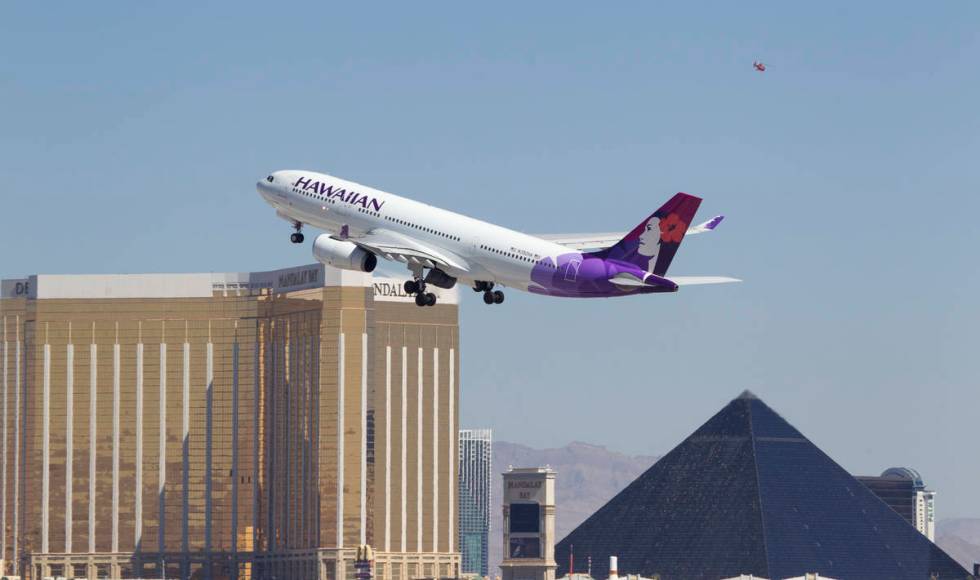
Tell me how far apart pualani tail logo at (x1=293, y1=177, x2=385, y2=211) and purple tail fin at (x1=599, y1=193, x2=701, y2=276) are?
2313 cm

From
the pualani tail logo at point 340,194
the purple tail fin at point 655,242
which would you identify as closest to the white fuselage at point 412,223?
the pualani tail logo at point 340,194

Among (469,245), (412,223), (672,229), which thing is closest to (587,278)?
(672,229)

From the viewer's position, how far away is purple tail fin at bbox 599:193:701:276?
Answer: 159375 mm

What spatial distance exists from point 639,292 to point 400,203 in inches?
1002

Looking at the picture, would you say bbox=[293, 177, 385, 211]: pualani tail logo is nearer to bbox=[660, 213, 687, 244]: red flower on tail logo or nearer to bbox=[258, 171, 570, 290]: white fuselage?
bbox=[258, 171, 570, 290]: white fuselage

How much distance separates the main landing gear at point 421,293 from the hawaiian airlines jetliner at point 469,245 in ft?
0.34

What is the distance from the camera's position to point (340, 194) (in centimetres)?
17800

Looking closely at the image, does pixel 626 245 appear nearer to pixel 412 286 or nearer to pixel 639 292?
pixel 639 292

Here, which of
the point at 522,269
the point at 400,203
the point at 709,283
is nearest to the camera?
the point at 709,283

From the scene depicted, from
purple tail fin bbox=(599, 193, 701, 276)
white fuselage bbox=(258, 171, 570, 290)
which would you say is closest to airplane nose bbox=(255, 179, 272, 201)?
white fuselage bbox=(258, 171, 570, 290)

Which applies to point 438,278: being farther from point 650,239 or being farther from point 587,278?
point 650,239

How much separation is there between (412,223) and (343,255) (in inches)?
236

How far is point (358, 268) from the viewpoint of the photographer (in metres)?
170

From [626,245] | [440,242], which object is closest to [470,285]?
[440,242]
